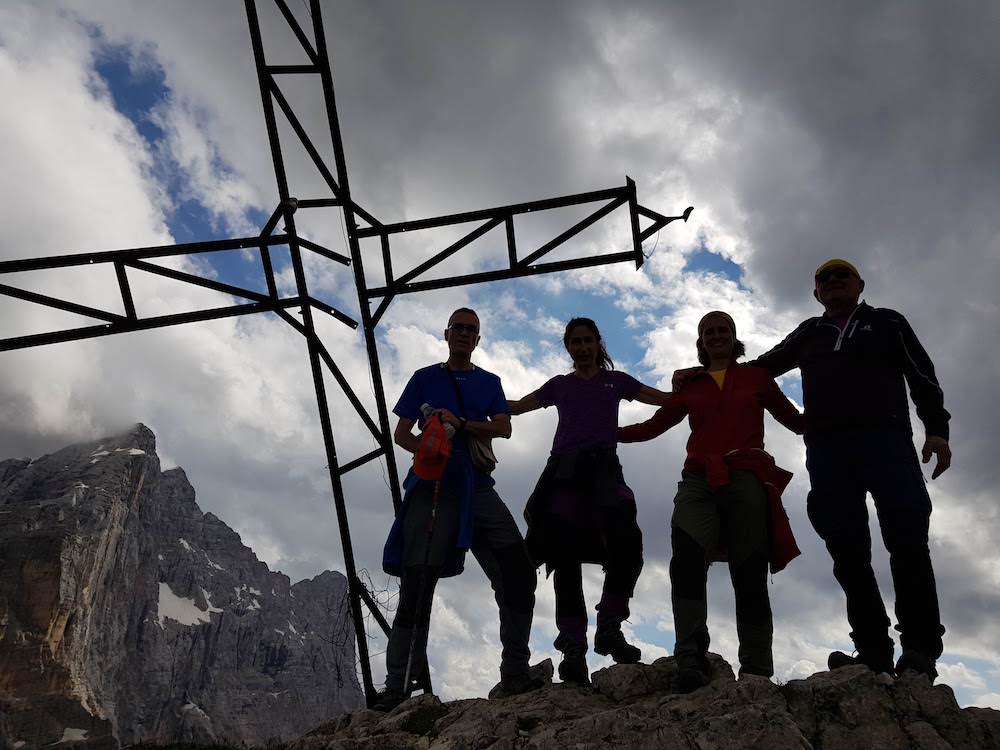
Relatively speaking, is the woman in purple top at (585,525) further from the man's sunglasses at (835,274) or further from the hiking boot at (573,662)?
the man's sunglasses at (835,274)

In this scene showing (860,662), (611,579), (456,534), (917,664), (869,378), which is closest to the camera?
(917,664)

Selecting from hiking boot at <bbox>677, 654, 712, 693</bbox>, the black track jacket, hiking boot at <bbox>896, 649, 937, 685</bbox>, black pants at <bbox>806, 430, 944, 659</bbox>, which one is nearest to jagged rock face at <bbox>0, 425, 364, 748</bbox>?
hiking boot at <bbox>677, 654, 712, 693</bbox>

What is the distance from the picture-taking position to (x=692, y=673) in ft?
12.5

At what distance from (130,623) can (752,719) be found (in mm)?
160990

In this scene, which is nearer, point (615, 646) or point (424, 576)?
point (615, 646)

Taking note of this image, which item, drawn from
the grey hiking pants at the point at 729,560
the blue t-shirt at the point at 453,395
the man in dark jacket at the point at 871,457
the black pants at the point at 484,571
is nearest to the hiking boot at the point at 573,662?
the black pants at the point at 484,571

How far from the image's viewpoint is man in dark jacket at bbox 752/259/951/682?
391 cm

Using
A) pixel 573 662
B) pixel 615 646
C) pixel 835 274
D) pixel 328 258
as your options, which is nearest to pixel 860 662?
pixel 615 646

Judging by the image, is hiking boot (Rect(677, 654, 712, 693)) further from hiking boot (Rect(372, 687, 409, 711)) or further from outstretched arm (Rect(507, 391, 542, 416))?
outstretched arm (Rect(507, 391, 542, 416))

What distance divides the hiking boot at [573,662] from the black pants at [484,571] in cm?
43

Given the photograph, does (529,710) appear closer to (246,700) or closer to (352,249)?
(352,249)

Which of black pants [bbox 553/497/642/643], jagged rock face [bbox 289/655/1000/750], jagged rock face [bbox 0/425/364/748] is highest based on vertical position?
jagged rock face [bbox 0/425/364/748]

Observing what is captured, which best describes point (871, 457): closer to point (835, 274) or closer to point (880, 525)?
point (880, 525)

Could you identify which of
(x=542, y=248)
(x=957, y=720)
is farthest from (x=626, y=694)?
(x=542, y=248)
